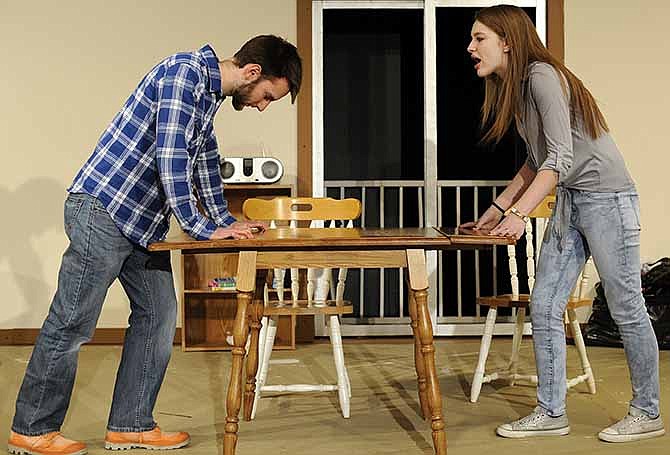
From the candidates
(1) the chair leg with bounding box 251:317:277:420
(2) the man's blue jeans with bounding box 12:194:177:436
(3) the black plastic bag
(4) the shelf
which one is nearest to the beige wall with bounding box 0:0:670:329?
(4) the shelf

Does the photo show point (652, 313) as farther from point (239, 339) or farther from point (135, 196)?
point (135, 196)

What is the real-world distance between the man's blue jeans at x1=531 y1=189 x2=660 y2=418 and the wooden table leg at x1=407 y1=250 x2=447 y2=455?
0.52 m

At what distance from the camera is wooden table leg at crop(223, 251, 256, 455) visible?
2660 mm

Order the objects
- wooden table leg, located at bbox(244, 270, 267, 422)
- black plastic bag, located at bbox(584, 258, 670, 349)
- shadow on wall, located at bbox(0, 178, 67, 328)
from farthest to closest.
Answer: shadow on wall, located at bbox(0, 178, 67, 328) < black plastic bag, located at bbox(584, 258, 670, 349) < wooden table leg, located at bbox(244, 270, 267, 422)

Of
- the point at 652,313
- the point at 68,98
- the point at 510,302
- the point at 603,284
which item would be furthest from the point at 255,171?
the point at 603,284

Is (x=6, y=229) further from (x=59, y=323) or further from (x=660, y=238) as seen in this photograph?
(x=660, y=238)

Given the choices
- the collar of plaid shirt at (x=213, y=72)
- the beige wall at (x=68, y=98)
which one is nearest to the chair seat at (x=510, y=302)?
the collar of plaid shirt at (x=213, y=72)

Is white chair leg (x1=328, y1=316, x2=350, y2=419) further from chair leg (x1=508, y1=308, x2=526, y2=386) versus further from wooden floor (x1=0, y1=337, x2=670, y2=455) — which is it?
chair leg (x1=508, y1=308, x2=526, y2=386)

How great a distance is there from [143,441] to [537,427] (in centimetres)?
120

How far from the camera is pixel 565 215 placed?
308 cm

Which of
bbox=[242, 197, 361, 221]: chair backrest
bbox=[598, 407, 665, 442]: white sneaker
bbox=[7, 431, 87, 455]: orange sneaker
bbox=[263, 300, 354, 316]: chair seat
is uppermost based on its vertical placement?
bbox=[242, 197, 361, 221]: chair backrest

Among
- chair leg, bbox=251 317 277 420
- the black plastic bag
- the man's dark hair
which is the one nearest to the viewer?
the man's dark hair

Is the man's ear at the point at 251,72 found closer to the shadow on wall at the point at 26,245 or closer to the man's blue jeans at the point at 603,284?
the man's blue jeans at the point at 603,284

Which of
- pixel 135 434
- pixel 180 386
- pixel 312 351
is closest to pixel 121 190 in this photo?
pixel 135 434
